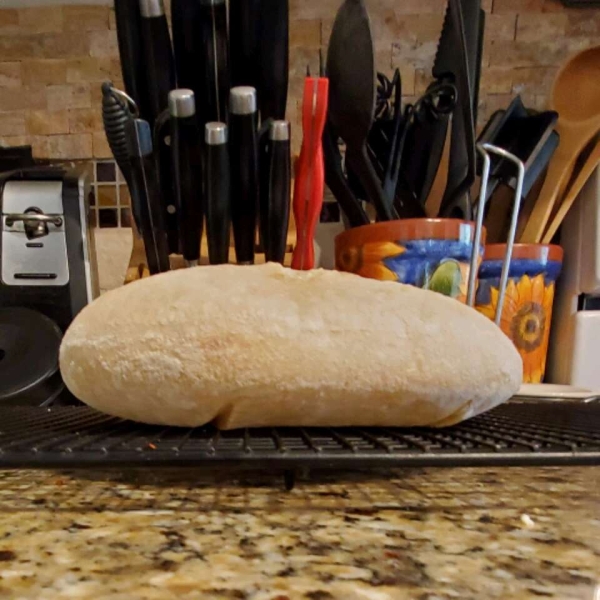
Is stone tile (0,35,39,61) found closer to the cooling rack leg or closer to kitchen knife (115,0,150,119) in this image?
kitchen knife (115,0,150,119)

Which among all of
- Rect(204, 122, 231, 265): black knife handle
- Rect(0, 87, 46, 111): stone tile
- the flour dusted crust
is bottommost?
the flour dusted crust

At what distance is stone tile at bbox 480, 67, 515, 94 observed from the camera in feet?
2.54

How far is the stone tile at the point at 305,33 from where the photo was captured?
769 millimetres

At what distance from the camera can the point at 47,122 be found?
2.53ft

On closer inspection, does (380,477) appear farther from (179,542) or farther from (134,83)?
(134,83)

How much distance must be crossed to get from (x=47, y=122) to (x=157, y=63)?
326 mm

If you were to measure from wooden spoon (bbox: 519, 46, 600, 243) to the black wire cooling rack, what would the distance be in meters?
0.35

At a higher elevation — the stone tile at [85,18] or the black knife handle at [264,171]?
the stone tile at [85,18]

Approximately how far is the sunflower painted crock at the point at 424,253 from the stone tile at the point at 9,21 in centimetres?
58

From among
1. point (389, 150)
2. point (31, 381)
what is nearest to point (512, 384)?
point (389, 150)

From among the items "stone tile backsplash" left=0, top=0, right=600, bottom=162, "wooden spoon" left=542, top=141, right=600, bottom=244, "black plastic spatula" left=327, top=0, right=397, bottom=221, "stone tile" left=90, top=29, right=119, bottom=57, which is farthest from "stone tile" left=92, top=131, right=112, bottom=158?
"wooden spoon" left=542, top=141, right=600, bottom=244

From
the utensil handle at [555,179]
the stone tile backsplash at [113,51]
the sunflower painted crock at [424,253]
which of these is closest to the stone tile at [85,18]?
the stone tile backsplash at [113,51]

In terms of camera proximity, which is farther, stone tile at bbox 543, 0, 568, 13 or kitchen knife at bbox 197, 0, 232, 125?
stone tile at bbox 543, 0, 568, 13

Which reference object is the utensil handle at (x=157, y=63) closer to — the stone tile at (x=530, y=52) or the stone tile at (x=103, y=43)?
the stone tile at (x=103, y=43)
